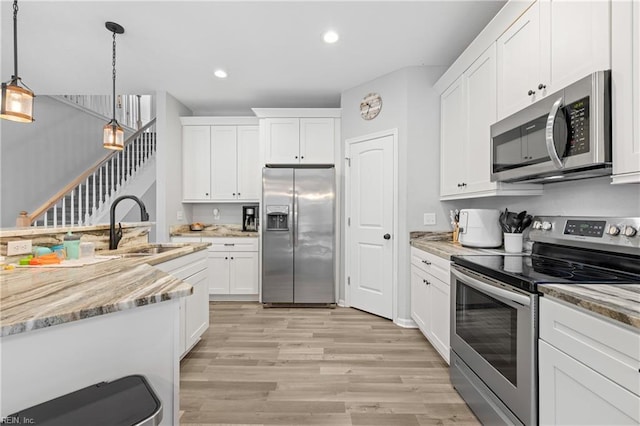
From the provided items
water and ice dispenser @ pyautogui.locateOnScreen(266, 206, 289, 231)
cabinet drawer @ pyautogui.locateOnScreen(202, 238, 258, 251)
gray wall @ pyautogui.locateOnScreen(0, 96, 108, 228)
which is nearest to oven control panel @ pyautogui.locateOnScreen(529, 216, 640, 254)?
water and ice dispenser @ pyautogui.locateOnScreen(266, 206, 289, 231)

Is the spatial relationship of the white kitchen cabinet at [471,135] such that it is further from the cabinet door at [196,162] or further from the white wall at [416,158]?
the cabinet door at [196,162]

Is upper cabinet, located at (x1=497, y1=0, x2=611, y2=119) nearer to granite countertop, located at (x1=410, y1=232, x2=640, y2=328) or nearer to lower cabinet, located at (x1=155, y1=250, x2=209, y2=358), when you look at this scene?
granite countertop, located at (x1=410, y1=232, x2=640, y2=328)

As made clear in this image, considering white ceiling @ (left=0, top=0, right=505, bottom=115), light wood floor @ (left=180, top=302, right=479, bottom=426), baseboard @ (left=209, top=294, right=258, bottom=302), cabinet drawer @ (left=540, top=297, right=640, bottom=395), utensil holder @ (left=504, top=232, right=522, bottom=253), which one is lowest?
light wood floor @ (left=180, top=302, right=479, bottom=426)

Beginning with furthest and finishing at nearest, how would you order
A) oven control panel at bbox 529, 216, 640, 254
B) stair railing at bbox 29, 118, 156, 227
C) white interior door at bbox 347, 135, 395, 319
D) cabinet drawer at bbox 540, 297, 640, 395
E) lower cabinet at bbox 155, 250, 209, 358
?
stair railing at bbox 29, 118, 156, 227
white interior door at bbox 347, 135, 395, 319
lower cabinet at bbox 155, 250, 209, 358
oven control panel at bbox 529, 216, 640, 254
cabinet drawer at bbox 540, 297, 640, 395

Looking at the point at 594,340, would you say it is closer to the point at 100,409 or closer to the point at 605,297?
the point at 605,297

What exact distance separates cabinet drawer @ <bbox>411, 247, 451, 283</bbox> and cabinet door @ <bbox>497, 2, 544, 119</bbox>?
1115 millimetres

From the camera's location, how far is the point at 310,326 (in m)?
2.96

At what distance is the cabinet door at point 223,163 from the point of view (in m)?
4.10

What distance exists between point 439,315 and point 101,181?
17.0 feet

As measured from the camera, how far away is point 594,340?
0.94 meters

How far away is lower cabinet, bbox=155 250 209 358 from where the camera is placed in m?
2.13

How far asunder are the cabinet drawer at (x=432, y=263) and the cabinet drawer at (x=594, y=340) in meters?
0.88

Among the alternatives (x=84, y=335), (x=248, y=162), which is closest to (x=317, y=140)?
(x=248, y=162)

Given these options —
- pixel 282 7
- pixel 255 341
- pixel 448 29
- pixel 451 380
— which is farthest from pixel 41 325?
pixel 448 29
